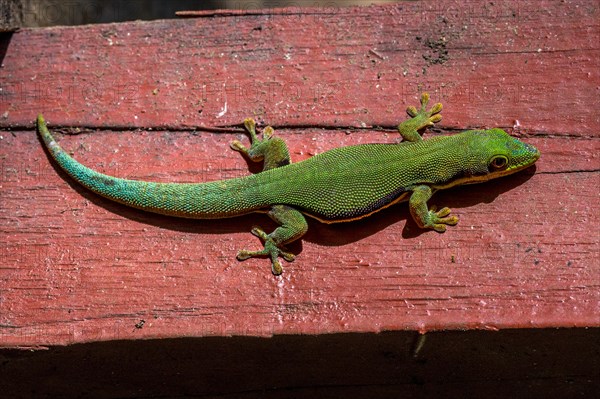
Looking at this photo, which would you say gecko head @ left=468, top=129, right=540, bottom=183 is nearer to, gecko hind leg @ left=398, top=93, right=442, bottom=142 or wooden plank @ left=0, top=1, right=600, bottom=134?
wooden plank @ left=0, top=1, right=600, bottom=134

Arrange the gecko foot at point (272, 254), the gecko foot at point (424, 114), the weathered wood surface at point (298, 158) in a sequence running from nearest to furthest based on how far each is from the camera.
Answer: the weathered wood surface at point (298, 158)
the gecko foot at point (272, 254)
the gecko foot at point (424, 114)

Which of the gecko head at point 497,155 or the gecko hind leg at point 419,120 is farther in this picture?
the gecko hind leg at point 419,120

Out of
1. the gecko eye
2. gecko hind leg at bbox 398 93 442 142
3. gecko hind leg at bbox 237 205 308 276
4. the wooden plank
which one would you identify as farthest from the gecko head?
gecko hind leg at bbox 237 205 308 276

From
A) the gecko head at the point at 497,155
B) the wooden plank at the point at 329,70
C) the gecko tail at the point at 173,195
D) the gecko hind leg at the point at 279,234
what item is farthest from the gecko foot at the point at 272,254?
the gecko head at the point at 497,155

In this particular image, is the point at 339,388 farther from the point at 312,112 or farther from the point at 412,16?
the point at 412,16

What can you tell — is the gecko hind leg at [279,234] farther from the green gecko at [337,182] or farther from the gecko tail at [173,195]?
the gecko tail at [173,195]

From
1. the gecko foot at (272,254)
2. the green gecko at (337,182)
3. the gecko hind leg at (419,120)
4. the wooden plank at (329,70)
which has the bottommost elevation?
the gecko foot at (272,254)

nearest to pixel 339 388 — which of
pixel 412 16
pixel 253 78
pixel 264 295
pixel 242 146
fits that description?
pixel 264 295

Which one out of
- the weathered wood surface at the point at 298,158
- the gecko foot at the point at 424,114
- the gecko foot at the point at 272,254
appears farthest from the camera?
the gecko foot at the point at 424,114
